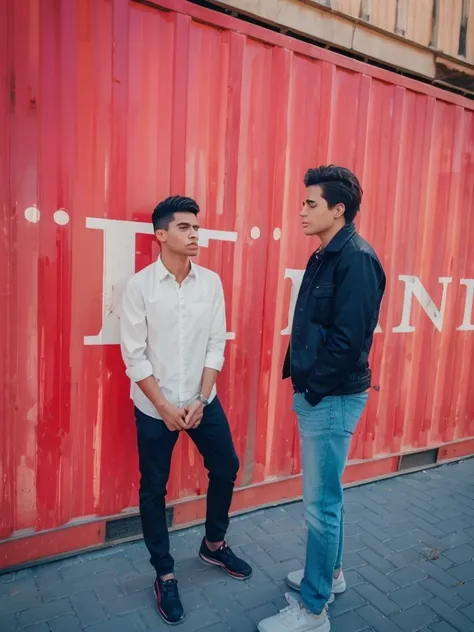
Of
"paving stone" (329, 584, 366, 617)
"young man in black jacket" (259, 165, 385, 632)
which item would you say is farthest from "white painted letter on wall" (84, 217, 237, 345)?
"paving stone" (329, 584, 366, 617)

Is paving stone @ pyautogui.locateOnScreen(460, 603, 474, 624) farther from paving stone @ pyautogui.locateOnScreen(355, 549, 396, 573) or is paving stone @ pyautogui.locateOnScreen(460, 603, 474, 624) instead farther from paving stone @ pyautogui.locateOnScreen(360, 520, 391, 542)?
paving stone @ pyautogui.locateOnScreen(360, 520, 391, 542)

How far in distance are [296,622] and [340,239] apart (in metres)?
1.86

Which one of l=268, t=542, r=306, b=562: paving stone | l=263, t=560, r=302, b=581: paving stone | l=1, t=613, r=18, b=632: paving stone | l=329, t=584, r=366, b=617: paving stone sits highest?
l=1, t=613, r=18, b=632: paving stone

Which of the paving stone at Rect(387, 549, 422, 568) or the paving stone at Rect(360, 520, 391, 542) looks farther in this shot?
the paving stone at Rect(360, 520, 391, 542)

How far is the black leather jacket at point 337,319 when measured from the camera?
2146 millimetres

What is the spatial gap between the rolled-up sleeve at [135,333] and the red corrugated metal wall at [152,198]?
389 mm

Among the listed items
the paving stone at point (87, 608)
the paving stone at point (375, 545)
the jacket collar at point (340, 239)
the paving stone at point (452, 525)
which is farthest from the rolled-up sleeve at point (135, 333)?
the paving stone at point (452, 525)

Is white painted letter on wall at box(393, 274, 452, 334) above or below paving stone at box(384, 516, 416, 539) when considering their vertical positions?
above

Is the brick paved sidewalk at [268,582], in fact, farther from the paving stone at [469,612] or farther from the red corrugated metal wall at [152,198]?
the red corrugated metal wall at [152,198]

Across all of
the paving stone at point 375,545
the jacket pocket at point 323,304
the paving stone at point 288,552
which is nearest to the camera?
the jacket pocket at point 323,304

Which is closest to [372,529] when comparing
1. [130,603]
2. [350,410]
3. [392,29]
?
[350,410]

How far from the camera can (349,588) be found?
109 inches

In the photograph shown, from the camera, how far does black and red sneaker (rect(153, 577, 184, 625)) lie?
2424 millimetres

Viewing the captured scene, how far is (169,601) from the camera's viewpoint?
247cm
